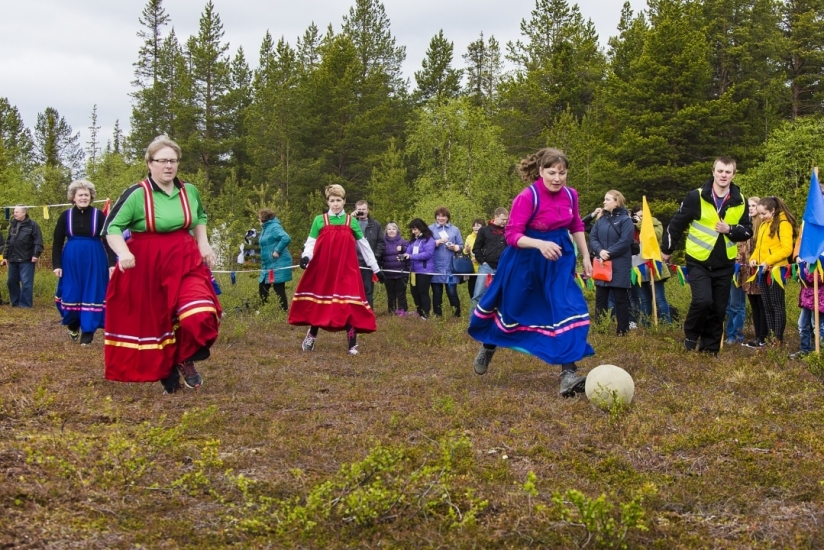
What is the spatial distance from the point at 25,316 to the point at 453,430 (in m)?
10.9

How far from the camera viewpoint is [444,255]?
573 inches

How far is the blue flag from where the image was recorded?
8273 mm

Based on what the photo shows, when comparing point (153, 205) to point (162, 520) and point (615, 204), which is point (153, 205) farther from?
point (615, 204)

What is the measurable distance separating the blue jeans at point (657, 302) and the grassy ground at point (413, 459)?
10.2 feet

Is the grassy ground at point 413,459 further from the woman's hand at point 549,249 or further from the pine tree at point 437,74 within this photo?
the pine tree at point 437,74

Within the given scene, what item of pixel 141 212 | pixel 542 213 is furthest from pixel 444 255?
pixel 141 212

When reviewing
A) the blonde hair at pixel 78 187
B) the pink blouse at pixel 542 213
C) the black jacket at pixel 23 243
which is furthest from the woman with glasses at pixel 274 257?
the pink blouse at pixel 542 213

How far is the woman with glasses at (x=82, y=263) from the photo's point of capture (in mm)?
10203

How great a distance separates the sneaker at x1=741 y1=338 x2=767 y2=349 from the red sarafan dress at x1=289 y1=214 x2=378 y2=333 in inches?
168

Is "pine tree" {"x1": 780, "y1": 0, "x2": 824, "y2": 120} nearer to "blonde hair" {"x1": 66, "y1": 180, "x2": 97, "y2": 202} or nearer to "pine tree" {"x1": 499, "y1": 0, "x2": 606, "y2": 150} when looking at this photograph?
"pine tree" {"x1": 499, "y1": 0, "x2": 606, "y2": 150}

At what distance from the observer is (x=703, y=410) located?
19.4ft

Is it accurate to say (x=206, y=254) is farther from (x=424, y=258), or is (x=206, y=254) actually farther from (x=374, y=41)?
(x=374, y=41)

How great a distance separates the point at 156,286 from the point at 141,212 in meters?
0.59

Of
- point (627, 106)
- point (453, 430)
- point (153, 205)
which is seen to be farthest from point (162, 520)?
point (627, 106)
